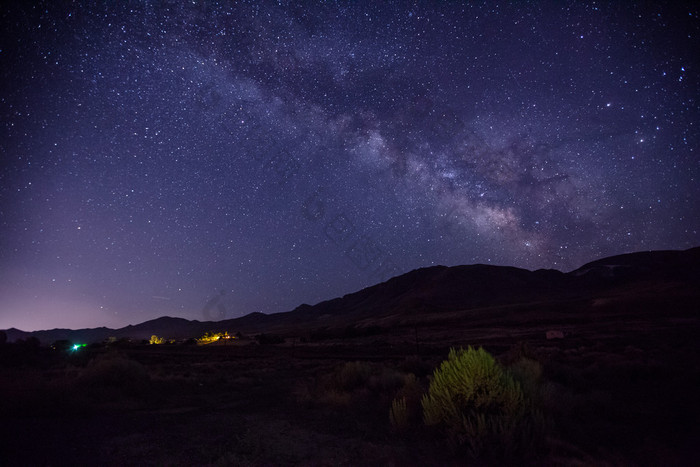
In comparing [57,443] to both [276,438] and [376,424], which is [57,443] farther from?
[376,424]

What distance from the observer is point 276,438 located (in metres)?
7.63

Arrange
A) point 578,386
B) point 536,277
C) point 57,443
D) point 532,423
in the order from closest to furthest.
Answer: point 532,423 < point 57,443 < point 578,386 < point 536,277

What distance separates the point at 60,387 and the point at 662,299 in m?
74.6

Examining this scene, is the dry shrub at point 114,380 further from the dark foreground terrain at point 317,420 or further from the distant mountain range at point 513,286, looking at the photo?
the distant mountain range at point 513,286

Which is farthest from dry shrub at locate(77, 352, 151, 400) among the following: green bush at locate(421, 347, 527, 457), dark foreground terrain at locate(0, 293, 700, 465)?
green bush at locate(421, 347, 527, 457)

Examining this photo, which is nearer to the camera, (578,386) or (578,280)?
(578,386)

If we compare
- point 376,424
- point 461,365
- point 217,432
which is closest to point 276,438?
point 217,432

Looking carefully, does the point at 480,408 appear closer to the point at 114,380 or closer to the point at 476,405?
the point at 476,405

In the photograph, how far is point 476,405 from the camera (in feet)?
21.2

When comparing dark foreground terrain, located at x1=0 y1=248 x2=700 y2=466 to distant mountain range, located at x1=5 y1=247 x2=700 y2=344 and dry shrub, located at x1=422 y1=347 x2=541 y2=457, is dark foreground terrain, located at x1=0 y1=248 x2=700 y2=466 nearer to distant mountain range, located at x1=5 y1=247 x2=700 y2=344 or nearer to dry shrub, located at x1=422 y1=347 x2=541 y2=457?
dry shrub, located at x1=422 y1=347 x2=541 y2=457

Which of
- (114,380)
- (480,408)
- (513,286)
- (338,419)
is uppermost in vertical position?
(513,286)

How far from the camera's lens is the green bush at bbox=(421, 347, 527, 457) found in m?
5.88

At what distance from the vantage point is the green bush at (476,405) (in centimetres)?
588

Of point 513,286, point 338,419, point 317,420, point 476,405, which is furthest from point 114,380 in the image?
point 513,286
